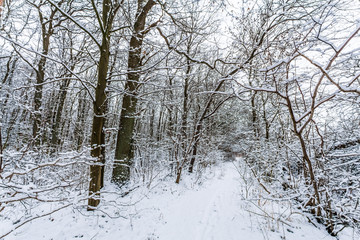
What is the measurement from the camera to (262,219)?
363 cm

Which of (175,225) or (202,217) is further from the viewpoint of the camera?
(202,217)

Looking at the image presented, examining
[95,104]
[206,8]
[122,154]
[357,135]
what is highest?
[206,8]

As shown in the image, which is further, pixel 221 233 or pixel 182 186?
pixel 182 186

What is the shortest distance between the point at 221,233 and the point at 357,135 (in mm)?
3204

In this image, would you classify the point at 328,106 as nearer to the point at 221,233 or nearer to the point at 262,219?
the point at 262,219

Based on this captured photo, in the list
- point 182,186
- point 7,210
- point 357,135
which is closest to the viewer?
point 357,135

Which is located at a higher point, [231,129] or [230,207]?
[231,129]

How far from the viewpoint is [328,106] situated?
281 centimetres

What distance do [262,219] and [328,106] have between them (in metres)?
2.72

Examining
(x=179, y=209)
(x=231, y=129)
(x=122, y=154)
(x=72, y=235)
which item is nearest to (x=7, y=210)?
(x=72, y=235)

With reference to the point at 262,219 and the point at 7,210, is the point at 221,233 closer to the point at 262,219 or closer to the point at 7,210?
the point at 262,219

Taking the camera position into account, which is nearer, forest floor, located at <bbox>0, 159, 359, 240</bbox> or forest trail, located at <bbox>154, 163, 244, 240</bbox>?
forest floor, located at <bbox>0, 159, 359, 240</bbox>

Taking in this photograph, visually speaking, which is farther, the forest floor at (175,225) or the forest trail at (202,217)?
the forest trail at (202,217)

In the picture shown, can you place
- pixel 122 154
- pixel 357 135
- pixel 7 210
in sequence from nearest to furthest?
pixel 357 135
pixel 7 210
pixel 122 154
